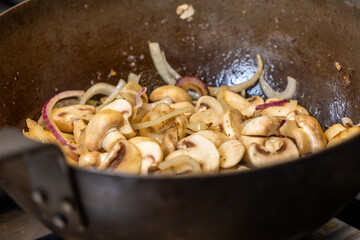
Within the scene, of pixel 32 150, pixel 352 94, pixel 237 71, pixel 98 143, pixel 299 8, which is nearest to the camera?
pixel 32 150

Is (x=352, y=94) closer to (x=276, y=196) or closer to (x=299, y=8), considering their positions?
(x=299, y=8)

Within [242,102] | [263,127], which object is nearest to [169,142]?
[263,127]

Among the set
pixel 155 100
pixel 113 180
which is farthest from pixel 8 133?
pixel 155 100

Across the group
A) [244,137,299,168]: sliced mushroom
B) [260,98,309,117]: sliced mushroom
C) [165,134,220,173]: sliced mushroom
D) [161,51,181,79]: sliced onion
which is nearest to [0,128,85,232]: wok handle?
[165,134,220,173]: sliced mushroom

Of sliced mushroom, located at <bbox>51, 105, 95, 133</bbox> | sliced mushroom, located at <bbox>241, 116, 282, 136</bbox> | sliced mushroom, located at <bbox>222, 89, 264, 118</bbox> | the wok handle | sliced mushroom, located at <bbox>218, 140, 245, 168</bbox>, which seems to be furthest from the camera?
sliced mushroom, located at <bbox>222, 89, 264, 118</bbox>

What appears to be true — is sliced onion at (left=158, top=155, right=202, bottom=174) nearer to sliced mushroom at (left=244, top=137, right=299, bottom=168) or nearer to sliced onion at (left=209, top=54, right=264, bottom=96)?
sliced mushroom at (left=244, top=137, right=299, bottom=168)

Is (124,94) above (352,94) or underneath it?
above

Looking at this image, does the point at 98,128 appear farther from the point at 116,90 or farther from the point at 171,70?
the point at 171,70
